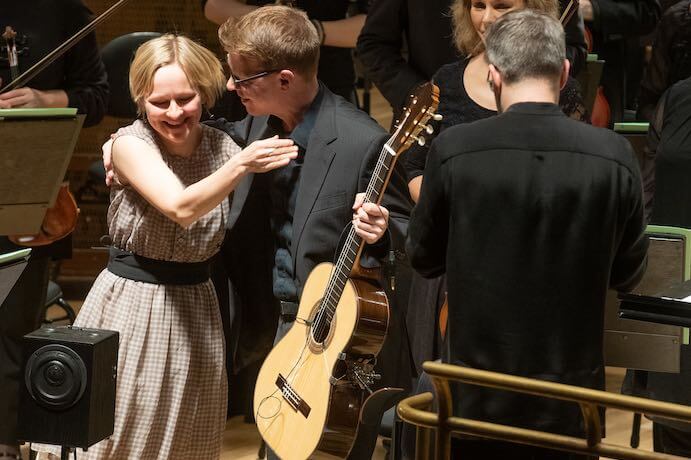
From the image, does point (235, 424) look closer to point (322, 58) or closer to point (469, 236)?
point (322, 58)

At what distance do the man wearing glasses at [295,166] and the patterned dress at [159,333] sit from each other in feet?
0.48

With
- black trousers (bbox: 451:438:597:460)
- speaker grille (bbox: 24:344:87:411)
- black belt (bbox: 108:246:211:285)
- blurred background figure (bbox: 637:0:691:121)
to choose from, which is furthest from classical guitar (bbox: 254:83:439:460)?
blurred background figure (bbox: 637:0:691:121)

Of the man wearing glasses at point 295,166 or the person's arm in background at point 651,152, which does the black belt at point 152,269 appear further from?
the person's arm in background at point 651,152

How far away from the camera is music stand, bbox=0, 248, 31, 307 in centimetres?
379

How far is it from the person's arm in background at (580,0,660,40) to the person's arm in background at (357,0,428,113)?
2.95 ft

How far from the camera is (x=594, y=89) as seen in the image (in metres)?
4.65

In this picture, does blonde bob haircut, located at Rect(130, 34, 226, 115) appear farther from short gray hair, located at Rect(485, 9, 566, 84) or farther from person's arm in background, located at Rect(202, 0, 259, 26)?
person's arm in background, located at Rect(202, 0, 259, 26)

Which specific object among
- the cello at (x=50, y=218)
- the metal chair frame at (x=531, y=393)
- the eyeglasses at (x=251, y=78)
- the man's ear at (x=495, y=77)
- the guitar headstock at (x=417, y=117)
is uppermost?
the eyeglasses at (x=251, y=78)

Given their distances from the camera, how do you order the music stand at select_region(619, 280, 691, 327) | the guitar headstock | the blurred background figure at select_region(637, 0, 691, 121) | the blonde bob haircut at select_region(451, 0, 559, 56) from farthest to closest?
the blurred background figure at select_region(637, 0, 691, 121) → the blonde bob haircut at select_region(451, 0, 559, 56) → the guitar headstock → the music stand at select_region(619, 280, 691, 327)

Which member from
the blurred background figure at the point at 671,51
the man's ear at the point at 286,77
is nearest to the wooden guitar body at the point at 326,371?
the man's ear at the point at 286,77

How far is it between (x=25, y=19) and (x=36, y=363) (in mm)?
1611

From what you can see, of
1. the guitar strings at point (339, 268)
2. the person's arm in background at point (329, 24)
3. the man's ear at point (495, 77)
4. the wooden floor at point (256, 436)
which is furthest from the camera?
the person's arm in background at point (329, 24)

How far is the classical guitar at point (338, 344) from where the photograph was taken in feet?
10.8

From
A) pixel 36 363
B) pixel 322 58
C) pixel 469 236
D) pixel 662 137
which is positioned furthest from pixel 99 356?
pixel 322 58
